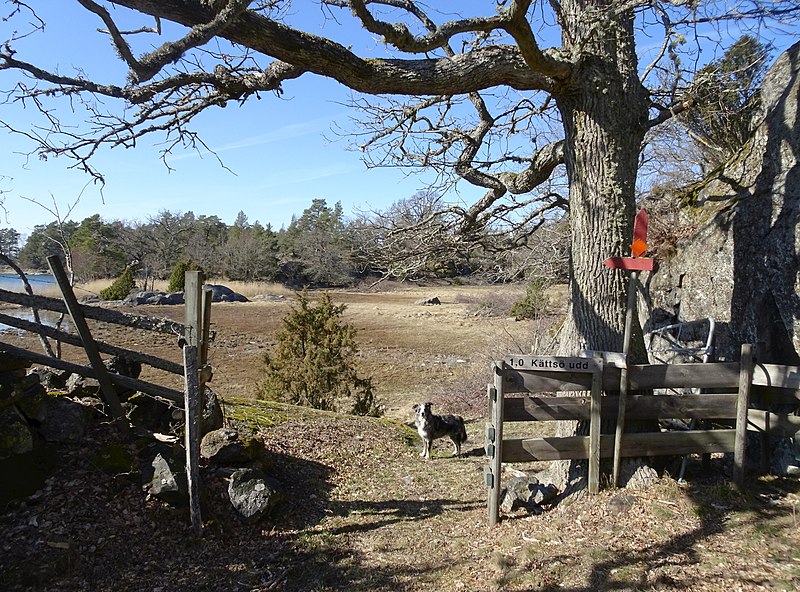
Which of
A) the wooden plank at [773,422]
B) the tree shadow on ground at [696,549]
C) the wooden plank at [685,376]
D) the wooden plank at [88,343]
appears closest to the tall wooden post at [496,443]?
the tree shadow on ground at [696,549]

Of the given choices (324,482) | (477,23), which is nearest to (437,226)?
(477,23)

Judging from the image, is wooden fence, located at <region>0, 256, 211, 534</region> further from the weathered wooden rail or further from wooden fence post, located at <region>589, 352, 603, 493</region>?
wooden fence post, located at <region>589, 352, 603, 493</region>

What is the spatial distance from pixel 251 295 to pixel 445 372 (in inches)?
1232

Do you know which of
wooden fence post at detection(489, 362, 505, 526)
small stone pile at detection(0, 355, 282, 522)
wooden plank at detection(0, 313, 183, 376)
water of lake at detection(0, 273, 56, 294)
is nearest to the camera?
small stone pile at detection(0, 355, 282, 522)

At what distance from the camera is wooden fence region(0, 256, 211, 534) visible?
5238 mm

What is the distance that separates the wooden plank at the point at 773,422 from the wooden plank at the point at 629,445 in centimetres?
35

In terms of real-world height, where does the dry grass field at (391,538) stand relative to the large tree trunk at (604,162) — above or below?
below

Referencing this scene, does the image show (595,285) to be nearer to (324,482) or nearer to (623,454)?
(623,454)

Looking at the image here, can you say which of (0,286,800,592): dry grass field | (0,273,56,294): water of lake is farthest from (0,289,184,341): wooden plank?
(0,273,56,294): water of lake

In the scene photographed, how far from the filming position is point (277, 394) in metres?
11.0

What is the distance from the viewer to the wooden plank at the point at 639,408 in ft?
17.9

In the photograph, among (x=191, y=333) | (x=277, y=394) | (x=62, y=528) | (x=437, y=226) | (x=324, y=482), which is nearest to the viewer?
(x=62, y=528)

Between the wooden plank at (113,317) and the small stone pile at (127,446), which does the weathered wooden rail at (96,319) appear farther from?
the small stone pile at (127,446)

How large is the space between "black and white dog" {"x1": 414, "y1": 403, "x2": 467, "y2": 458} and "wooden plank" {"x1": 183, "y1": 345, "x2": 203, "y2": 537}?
4.17 meters
